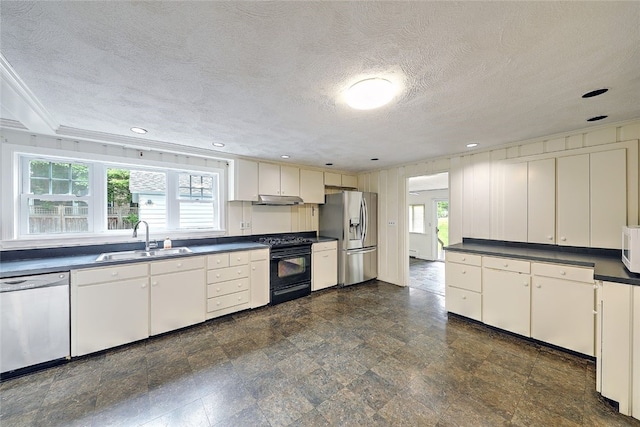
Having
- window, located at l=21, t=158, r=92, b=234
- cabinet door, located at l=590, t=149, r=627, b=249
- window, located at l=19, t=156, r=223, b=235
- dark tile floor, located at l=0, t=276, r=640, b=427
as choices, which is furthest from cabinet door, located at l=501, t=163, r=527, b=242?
window, located at l=21, t=158, r=92, b=234

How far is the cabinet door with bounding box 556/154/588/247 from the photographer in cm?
258

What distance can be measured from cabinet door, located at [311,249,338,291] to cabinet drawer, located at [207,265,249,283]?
4.16 feet

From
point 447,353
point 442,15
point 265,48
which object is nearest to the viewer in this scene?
point 442,15

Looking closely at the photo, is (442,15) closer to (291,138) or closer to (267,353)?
(291,138)

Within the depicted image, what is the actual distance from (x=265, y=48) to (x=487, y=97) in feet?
5.58

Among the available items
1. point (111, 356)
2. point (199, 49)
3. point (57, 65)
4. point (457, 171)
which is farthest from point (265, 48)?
point (457, 171)

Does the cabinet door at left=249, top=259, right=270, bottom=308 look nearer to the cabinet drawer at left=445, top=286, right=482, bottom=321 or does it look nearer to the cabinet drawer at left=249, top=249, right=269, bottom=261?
the cabinet drawer at left=249, top=249, right=269, bottom=261

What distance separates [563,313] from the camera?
2.31 metres

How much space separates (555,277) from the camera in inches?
92.2

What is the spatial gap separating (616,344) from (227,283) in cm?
Result: 371

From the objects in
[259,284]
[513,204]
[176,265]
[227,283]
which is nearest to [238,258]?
[227,283]

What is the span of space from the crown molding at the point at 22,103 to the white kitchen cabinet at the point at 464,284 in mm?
4289

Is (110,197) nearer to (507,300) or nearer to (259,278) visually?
(259,278)

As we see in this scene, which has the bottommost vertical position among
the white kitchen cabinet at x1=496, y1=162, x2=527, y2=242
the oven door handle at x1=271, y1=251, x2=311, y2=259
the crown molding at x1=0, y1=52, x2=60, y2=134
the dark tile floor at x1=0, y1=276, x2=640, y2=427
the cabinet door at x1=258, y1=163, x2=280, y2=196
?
the dark tile floor at x1=0, y1=276, x2=640, y2=427
